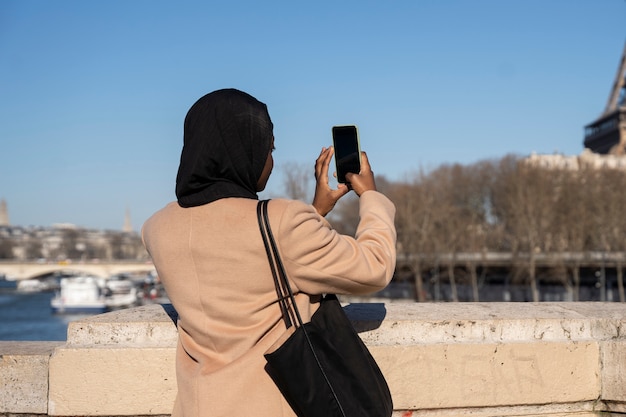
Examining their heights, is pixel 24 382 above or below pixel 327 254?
below

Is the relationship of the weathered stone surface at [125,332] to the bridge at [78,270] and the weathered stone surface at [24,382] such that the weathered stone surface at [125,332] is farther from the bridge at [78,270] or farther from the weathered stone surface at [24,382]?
the bridge at [78,270]

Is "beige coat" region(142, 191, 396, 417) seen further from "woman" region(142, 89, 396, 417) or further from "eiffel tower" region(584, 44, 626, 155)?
"eiffel tower" region(584, 44, 626, 155)

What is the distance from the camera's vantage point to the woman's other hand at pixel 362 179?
6.71 feet

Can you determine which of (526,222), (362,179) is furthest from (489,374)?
(526,222)

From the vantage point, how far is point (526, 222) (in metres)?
42.1

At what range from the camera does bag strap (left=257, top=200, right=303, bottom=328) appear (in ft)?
5.67

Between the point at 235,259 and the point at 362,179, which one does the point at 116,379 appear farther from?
the point at 362,179

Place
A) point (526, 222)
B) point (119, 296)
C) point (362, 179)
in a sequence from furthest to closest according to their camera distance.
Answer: point (119, 296), point (526, 222), point (362, 179)

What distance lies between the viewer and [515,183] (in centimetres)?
4697

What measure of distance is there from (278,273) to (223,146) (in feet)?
1.14

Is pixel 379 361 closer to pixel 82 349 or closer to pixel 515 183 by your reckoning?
pixel 82 349

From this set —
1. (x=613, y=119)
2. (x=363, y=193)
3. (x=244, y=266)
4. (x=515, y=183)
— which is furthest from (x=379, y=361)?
(x=613, y=119)

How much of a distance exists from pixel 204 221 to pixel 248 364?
375 millimetres

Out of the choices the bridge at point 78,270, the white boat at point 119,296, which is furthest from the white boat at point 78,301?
the bridge at point 78,270
